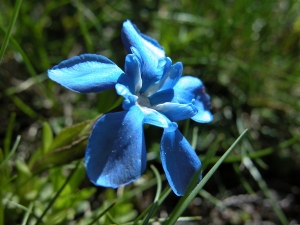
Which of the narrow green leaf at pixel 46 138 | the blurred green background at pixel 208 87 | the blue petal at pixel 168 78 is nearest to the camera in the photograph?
the blue petal at pixel 168 78

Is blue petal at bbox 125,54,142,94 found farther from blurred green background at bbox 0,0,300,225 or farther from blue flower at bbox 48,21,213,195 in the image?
blurred green background at bbox 0,0,300,225

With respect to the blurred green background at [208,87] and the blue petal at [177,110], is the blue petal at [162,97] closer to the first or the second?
the blue petal at [177,110]

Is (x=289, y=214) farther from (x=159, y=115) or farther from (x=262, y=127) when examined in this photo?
(x=159, y=115)

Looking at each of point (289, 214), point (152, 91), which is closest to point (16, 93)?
point (152, 91)

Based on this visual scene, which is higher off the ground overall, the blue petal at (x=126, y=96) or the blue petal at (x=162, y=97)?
the blue petal at (x=126, y=96)

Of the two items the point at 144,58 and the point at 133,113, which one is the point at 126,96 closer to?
the point at 133,113

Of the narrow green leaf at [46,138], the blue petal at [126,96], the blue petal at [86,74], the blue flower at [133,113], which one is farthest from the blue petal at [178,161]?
the narrow green leaf at [46,138]

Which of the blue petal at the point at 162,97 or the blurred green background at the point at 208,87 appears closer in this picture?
the blue petal at the point at 162,97
